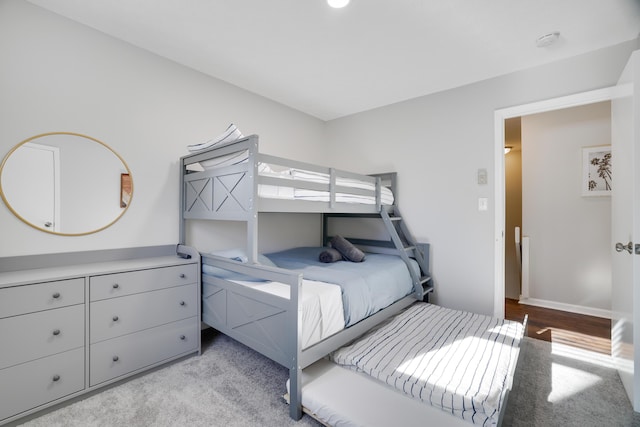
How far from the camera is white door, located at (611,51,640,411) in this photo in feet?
5.24

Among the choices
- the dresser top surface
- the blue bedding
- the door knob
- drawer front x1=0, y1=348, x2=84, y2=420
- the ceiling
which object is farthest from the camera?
the blue bedding

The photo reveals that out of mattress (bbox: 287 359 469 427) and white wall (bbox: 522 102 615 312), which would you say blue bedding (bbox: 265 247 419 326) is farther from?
white wall (bbox: 522 102 615 312)

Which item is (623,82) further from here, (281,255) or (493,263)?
(281,255)

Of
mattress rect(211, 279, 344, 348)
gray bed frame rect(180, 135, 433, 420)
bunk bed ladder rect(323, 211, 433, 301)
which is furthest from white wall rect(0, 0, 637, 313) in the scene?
mattress rect(211, 279, 344, 348)

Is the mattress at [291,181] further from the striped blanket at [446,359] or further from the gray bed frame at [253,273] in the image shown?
the striped blanket at [446,359]

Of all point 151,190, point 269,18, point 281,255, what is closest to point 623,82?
point 269,18

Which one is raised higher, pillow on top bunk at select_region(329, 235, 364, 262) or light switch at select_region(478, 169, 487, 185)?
light switch at select_region(478, 169, 487, 185)

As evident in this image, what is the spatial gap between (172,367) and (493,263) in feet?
9.75

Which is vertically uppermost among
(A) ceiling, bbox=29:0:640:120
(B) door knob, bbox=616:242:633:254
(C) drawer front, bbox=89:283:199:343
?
(A) ceiling, bbox=29:0:640:120

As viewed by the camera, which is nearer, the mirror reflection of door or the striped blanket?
the striped blanket

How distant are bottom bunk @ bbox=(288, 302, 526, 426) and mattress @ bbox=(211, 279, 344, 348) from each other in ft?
0.74

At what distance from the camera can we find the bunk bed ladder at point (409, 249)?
285cm

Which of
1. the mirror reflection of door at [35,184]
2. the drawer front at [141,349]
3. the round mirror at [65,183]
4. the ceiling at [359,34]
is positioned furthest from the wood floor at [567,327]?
the mirror reflection of door at [35,184]

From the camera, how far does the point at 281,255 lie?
10.2 ft
